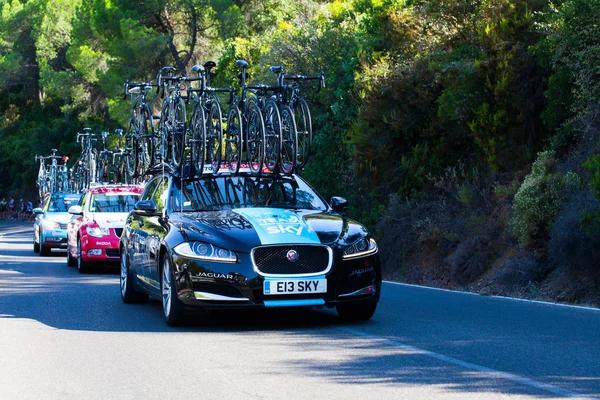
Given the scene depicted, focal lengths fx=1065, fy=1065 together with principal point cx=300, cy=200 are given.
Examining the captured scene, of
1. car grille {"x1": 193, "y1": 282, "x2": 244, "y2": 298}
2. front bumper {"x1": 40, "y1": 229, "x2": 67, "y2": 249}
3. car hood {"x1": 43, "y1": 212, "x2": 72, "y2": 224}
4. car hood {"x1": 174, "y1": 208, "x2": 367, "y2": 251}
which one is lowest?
front bumper {"x1": 40, "y1": 229, "x2": 67, "y2": 249}

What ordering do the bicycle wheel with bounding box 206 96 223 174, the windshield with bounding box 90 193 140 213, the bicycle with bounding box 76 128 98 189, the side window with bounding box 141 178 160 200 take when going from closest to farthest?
the side window with bounding box 141 178 160 200
the bicycle wheel with bounding box 206 96 223 174
the windshield with bounding box 90 193 140 213
the bicycle with bounding box 76 128 98 189

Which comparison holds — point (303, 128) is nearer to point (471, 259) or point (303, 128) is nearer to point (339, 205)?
point (471, 259)

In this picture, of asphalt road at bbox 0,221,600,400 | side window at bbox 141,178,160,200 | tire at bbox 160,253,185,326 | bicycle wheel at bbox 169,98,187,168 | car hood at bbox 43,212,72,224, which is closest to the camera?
asphalt road at bbox 0,221,600,400

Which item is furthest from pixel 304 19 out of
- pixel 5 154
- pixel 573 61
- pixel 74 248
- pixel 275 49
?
pixel 5 154

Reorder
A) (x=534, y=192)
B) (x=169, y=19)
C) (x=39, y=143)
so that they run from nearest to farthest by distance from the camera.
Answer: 1. (x=534, y=192)
2. (x=169, y=19)
3. (x=39, y=143)

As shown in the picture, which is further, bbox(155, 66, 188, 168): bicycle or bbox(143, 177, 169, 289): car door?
bbox(155, 66, 188, 168): bicycle

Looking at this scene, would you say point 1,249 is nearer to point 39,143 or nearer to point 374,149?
point 374,149

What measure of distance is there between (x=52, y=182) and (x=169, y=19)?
10899mm

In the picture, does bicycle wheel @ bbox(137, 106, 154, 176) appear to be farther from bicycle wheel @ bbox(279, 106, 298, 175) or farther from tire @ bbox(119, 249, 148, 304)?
tire @ bbox(119, 249, 148, 304)

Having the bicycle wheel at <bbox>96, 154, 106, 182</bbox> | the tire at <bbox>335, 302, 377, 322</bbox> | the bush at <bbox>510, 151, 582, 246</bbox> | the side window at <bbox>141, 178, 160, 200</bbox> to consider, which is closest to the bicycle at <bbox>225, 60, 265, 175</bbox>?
the side window at <bbox>141, 178, 160, 200</bbox>

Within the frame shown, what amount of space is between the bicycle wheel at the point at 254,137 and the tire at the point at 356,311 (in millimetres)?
4076

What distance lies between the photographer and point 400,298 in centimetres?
1397

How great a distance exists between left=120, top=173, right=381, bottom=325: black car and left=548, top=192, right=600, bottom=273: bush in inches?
159

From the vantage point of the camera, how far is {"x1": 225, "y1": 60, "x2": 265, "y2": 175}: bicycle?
15.0 metres
